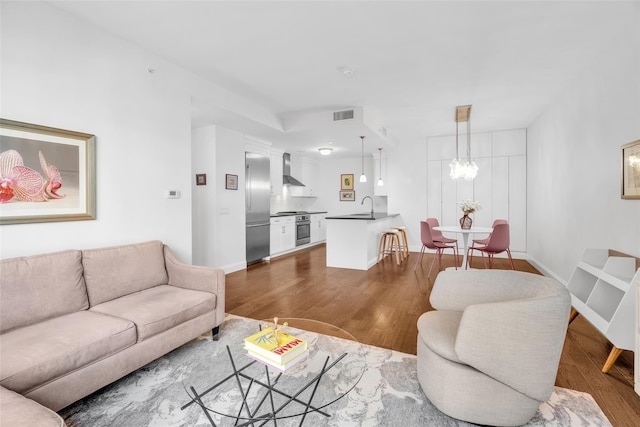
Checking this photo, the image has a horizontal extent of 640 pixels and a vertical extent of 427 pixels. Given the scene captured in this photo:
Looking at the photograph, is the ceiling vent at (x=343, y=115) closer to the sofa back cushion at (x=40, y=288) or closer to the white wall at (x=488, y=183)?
the white wall at (x=488, y=183)

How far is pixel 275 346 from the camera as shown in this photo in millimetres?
1540

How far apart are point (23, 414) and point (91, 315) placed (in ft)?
3.35

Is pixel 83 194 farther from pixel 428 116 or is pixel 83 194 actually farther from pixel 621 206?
pixel 428 116

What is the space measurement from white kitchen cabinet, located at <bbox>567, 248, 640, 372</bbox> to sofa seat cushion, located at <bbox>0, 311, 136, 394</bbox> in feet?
10.5

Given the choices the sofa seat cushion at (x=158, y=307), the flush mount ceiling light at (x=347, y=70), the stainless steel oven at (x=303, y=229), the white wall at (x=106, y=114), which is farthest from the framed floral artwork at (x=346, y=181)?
the sofa seat cushion at (x=158, y=307)

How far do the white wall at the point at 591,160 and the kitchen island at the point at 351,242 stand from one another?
8.81 feet

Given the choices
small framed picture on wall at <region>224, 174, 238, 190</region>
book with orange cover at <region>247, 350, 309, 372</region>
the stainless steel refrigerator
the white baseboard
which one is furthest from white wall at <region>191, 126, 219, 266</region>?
the white baseboard

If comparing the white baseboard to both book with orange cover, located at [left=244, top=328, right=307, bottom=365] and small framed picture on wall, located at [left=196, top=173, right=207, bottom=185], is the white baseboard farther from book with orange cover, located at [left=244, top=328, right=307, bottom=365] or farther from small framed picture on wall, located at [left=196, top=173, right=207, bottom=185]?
small framed picture on wall, located at [left=196, top=173, right=207, bottom=185]

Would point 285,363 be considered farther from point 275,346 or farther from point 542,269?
point 542,269

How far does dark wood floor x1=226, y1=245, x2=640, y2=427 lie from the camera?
6.60 feet

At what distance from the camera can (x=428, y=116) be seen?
5246mm

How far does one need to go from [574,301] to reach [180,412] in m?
3.20

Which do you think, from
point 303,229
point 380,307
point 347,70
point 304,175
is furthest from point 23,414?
point 304,175

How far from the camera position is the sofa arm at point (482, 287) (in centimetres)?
180
